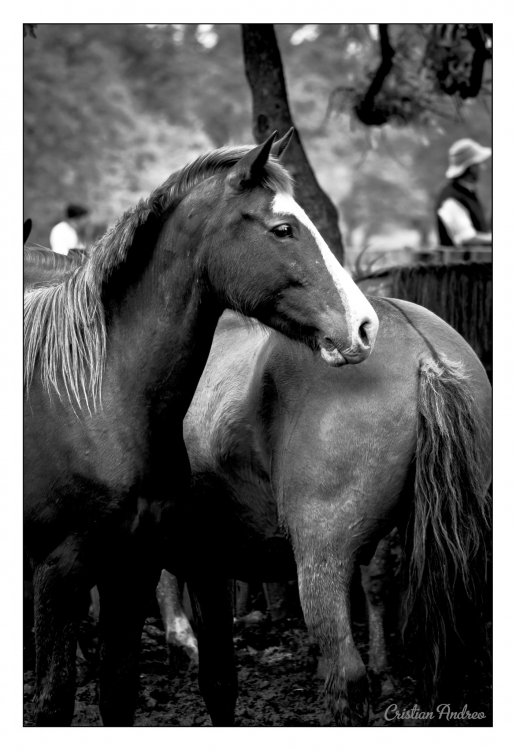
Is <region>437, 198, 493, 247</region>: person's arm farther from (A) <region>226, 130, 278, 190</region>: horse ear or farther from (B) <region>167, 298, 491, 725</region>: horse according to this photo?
(A) <region>226, 130, 278, 190</region>: horse ear

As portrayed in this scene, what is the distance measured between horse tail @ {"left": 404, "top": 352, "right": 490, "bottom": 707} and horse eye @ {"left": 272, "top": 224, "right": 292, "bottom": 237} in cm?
89

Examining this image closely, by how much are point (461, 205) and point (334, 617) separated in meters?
6.91

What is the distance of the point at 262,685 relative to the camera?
5.57 meters

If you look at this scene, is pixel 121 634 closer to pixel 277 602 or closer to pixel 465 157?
pixel 277 602

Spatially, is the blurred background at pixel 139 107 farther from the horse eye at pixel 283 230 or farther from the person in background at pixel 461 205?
the horse eye at pixel 283 230

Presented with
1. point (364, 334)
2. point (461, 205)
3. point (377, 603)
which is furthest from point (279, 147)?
point (461, 205)

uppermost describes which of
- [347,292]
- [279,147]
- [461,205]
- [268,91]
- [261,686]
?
[268,91]

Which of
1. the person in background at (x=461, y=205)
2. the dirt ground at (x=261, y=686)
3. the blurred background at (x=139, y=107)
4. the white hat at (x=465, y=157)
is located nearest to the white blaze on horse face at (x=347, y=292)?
A: the dirt ground at (x=261, y=686)

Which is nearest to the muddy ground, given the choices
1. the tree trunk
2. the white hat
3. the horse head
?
the horse head

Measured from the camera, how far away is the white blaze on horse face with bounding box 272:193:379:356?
3299 millimetres

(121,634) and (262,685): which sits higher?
(121,634)

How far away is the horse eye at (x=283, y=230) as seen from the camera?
3.38 metres

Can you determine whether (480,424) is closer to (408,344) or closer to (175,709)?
(408,344)

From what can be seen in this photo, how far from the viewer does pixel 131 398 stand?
359 centimetres
